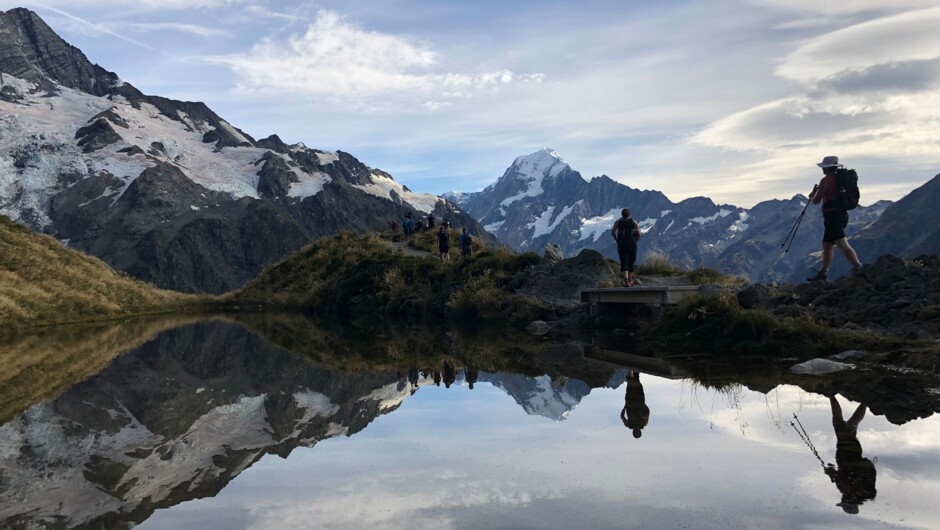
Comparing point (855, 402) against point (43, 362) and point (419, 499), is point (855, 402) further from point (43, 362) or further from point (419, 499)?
point (43, 362)

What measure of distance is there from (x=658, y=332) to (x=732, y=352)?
2703 mm

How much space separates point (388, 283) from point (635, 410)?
86.2ft

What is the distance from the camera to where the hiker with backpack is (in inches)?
600

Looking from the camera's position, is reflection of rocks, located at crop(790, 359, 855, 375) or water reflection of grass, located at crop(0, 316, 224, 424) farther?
water reflection of grass, located at crop(0, 316, 224, 424)

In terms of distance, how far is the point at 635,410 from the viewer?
862 centimetres

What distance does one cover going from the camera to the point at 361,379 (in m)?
12.6

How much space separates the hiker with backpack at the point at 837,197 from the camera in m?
15.2

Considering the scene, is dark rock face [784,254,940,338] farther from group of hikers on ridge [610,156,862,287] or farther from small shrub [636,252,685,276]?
small shrub [636,252,685,276]

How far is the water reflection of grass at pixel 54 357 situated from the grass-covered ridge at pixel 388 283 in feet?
33.7

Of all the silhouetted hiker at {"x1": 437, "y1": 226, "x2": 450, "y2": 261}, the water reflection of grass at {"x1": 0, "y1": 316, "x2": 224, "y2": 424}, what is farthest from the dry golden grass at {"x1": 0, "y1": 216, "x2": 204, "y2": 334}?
the silhouetted hiker at {"x1": 437, "y1": 226, "x2": 450, "y2": 261}

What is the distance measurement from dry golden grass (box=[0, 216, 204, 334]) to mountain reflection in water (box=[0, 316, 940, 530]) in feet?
70.0

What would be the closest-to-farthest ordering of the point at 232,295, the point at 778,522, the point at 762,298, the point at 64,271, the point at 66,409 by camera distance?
1. the point at 778,522
2. the point at 66,409
3. the point at 762,298
4. the point at 64,271
5. the point at 232,295

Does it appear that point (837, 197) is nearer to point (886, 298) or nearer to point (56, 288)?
point (886, 298)

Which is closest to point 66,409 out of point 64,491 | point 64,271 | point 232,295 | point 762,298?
point 64,491
